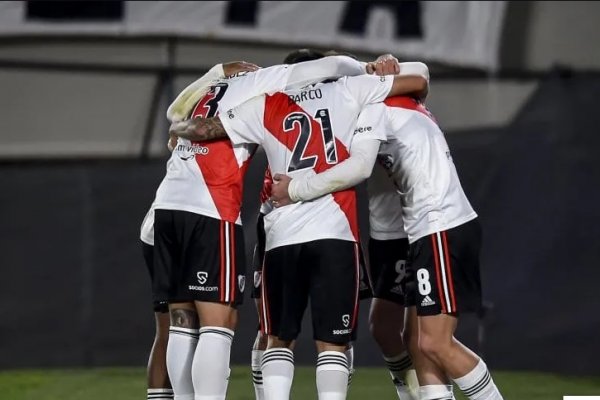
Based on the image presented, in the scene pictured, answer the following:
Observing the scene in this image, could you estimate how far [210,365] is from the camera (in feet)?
18.7

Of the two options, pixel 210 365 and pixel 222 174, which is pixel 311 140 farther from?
pixel 210 365

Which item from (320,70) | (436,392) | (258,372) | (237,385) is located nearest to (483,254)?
(237,385)

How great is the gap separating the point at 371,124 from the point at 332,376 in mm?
1129

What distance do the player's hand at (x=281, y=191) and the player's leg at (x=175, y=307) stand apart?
0.55 metres

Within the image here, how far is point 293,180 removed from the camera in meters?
5.59

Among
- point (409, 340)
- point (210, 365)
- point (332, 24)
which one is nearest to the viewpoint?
point (210, 365)

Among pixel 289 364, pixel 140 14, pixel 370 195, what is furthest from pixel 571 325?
pixel 140 14

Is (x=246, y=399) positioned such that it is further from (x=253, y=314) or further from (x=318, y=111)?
(x=318, y=111)

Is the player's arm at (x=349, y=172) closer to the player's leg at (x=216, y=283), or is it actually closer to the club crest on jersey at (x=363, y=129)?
the club crest on jersey at (x=363, y=129)

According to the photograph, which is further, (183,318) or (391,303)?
(391,303)

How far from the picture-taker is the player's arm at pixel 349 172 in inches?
217

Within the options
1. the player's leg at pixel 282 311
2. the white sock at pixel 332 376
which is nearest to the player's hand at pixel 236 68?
the player's leg at pixel 282 311

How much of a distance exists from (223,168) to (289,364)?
3.24ft

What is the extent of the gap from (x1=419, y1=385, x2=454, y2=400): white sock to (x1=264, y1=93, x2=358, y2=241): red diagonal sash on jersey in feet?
2.54
